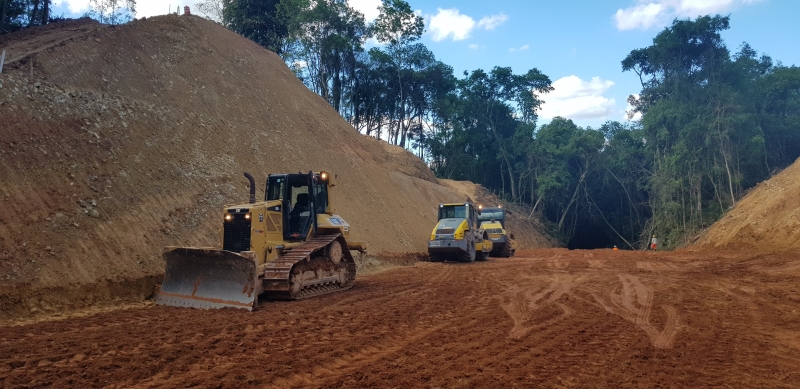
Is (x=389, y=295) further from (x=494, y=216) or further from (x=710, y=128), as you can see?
(x=710, y=128)

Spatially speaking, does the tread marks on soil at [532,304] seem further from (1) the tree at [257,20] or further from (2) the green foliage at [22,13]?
(1) the tree at [257,20]

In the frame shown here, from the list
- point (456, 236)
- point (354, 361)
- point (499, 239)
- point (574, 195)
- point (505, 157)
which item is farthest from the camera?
point (505, 157)

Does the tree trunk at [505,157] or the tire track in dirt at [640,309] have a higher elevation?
the tree trunk at [505,157]

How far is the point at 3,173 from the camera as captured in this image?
11.8 meters

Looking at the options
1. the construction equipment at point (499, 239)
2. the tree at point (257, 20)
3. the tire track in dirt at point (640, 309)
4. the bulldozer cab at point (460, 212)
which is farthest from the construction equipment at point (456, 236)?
the tree at point (257, 20)

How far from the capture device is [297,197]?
12234mm

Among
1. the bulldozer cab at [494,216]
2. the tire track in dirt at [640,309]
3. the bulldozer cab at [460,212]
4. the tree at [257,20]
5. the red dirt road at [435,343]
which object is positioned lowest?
the tire track in dirt at [640,309]

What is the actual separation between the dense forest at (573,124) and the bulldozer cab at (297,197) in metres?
22.5

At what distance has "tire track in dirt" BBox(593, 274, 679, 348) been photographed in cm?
758

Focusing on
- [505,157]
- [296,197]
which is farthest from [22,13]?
[505,157]

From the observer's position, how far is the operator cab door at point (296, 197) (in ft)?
39.3

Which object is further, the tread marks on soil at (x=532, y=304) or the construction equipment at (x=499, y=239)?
the construction equipment at (x=499, y=239)

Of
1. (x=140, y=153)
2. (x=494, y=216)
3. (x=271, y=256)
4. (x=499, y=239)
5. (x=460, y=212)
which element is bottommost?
(x=499, y=239)

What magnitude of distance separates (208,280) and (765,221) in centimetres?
2621
